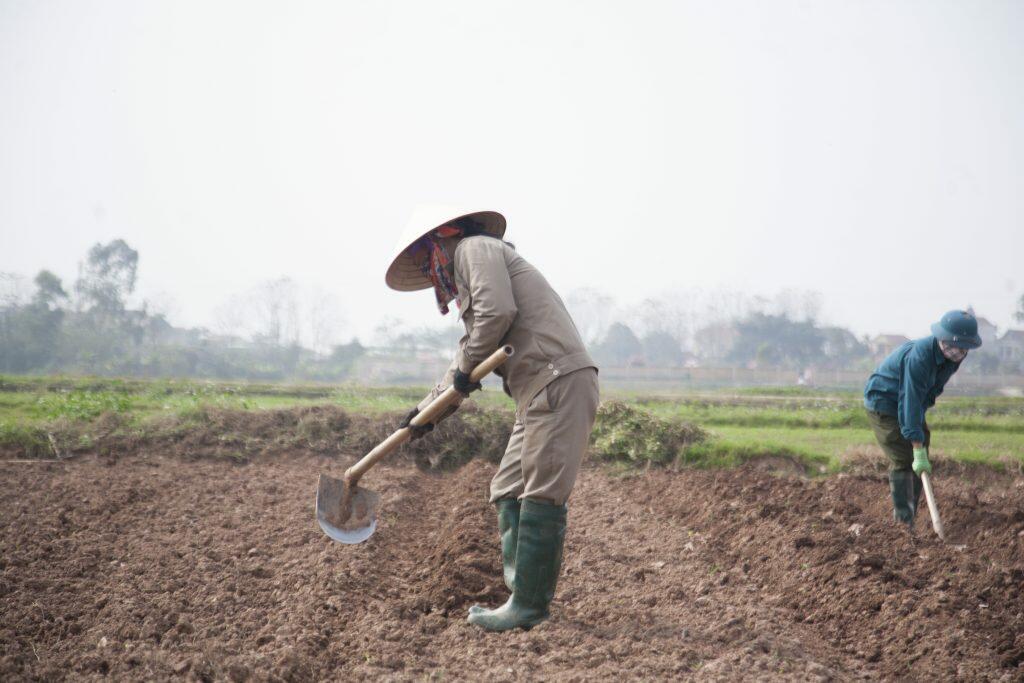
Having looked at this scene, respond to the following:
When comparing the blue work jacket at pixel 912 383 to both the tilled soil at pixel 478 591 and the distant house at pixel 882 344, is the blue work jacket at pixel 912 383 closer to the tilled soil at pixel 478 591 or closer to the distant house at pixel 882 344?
the tilled soil at pixel 478 591

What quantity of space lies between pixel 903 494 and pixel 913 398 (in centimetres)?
A: 90

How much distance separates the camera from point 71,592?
4.12 metres

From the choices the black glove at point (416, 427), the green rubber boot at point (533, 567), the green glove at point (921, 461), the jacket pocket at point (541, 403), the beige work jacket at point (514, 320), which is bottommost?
the green rubber boot at point (533, 567)

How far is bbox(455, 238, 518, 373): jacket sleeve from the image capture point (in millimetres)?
3508

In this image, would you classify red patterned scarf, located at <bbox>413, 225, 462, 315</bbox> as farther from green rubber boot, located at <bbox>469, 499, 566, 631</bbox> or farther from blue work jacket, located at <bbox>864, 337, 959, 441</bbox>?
blue work jacket, located at <bbox>864, 337, 959, 441</bbox>

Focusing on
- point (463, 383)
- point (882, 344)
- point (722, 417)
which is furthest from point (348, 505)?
point (882, 344)

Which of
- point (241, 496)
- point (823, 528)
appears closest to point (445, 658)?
point (823, 528)

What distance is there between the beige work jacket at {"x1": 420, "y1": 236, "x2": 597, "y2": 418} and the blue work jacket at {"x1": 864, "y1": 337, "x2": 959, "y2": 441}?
9.47 feet

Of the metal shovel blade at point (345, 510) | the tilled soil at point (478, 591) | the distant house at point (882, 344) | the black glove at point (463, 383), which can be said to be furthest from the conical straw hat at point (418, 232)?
the distant house at point (882, 344)

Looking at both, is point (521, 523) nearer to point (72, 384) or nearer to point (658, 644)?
point (658, 644)

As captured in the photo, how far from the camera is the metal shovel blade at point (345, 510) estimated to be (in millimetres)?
4387

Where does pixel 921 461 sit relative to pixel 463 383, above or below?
below

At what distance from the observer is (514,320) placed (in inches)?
147

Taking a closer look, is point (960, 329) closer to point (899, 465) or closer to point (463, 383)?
point (899, 465)
